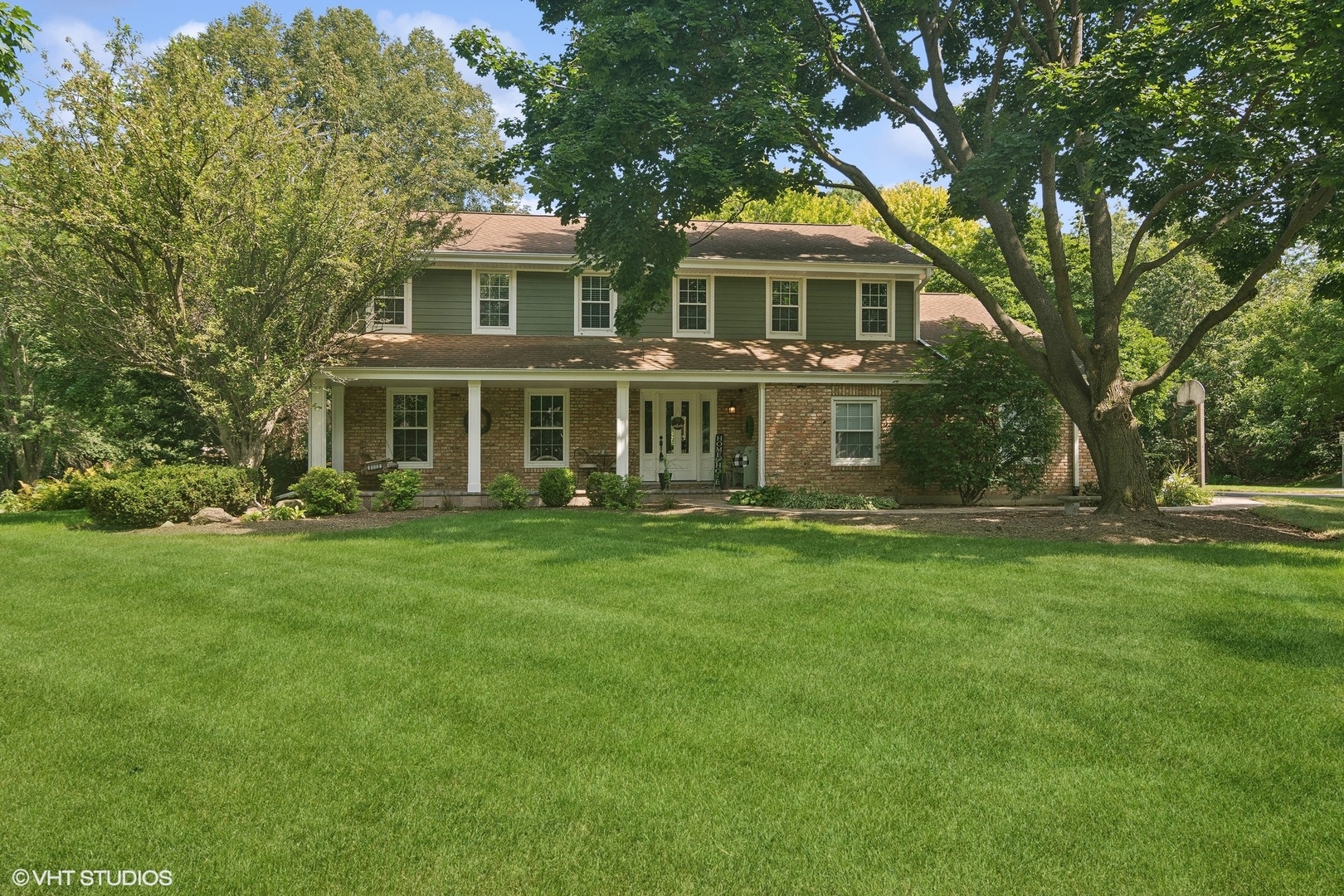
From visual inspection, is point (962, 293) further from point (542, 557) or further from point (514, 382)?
point (542, 557)

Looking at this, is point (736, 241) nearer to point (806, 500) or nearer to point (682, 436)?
point (682, 436)

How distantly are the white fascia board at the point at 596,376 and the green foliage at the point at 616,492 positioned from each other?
229cm

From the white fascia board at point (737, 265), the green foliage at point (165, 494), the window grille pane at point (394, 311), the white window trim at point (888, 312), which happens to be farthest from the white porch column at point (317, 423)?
the white window trim at point (888, 312)

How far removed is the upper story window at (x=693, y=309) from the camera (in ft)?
63.1

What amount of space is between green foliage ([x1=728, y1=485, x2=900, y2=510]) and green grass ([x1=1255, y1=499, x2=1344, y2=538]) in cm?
650

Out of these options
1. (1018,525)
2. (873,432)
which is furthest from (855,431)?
(1018,525)

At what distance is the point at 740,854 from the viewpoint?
3279 millimetres

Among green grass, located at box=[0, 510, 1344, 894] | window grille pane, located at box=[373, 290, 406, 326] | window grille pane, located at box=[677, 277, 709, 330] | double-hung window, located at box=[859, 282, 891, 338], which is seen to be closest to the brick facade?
window grille pane, located at box=[373, 290, 406, 326]

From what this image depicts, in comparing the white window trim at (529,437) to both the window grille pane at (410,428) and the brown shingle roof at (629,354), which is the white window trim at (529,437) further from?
the window grille pane at (410,428)

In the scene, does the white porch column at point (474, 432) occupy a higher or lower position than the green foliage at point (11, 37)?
lower

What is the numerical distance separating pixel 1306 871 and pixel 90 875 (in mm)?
4544

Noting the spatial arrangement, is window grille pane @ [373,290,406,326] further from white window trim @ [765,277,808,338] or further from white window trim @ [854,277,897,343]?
white window trim @ [854,277,897,343]

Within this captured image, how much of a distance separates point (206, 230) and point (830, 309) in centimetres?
1255

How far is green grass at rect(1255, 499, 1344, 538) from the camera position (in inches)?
526
